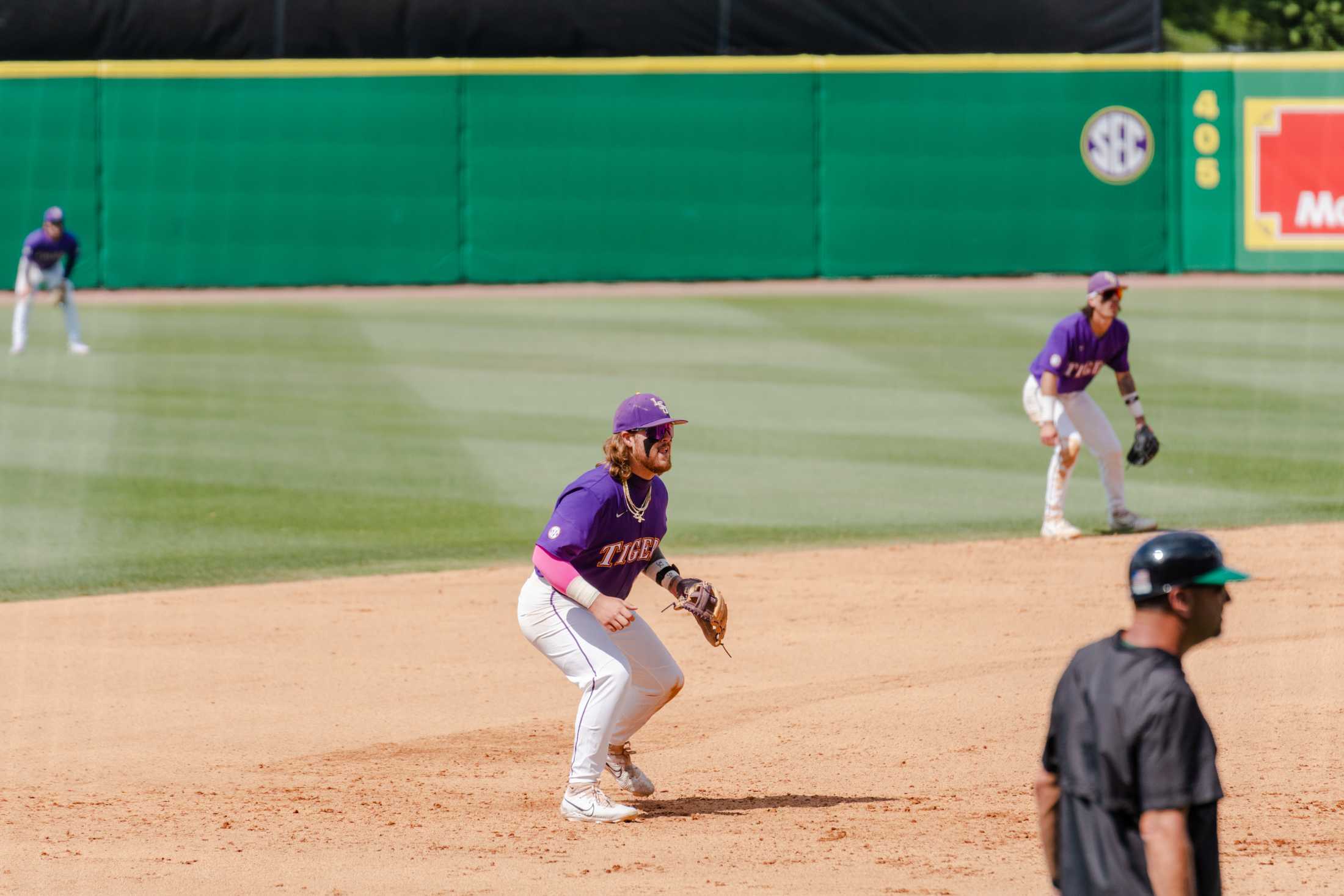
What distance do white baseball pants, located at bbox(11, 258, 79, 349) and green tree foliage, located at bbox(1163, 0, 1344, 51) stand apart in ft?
85.9

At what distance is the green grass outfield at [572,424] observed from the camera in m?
14.0

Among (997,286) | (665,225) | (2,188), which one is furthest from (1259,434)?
(2,188)

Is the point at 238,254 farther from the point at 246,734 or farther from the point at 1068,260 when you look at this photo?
the point at 246,734

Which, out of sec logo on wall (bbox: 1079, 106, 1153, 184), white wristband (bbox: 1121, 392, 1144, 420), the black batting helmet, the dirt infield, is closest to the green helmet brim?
the black batting helmet

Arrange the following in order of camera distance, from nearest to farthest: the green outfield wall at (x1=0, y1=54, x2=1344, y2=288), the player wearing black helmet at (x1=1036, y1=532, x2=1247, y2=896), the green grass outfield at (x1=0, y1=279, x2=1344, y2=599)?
the player wearing black helmet at (x1=1036, y1=532, x2=1247, y2=896), the green grass outfield at (x1=0, y1=279, x2=1344, y2=599), the green outfield wall at (x1=0, y1=54, x2=1344, y2=288)

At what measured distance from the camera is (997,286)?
28.6m

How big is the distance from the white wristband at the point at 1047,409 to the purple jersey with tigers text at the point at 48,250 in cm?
1458

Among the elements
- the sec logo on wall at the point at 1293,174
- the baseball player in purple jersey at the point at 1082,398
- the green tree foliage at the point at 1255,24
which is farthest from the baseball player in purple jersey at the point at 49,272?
the green tree foliage at the point at 1255,24

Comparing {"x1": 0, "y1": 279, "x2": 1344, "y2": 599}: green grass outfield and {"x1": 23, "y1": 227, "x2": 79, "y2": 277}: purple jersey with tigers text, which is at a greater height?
{"x1": 23, "y1": 227, "x2": 79, "y2": 277}: purple jersey with tigers text

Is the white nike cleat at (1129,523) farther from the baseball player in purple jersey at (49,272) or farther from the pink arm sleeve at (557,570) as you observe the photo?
the baseball player in purple jersey at (49,272)

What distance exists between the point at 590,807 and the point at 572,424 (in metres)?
11.4

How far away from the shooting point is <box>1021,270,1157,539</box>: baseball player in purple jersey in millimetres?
12820

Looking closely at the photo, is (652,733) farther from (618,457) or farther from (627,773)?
(618,457)

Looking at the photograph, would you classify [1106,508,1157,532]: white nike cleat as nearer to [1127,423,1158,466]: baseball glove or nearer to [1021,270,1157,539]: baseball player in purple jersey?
[1021,270,1157,539]: baseball player in purple jersey
